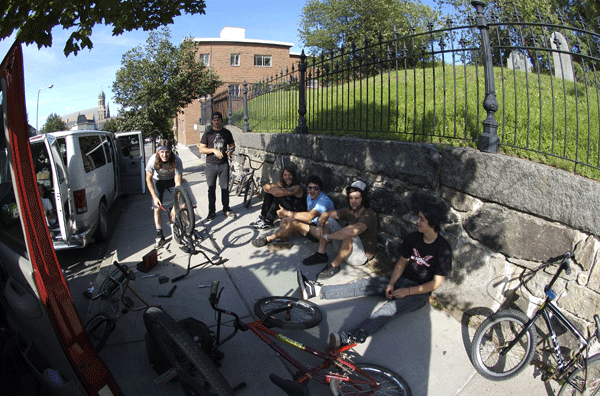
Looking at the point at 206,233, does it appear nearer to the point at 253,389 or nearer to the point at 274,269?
the point at 274,269

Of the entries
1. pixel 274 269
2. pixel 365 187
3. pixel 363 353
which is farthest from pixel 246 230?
pixel 363 353

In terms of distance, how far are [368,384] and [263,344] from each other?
1.06 m

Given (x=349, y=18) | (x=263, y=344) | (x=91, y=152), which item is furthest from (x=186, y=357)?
(x=349, y=18)

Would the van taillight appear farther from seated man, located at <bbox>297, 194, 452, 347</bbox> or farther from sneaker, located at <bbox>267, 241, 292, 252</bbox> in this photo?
seated man, located at <bbox>297, 194, 452, 347</bbox>

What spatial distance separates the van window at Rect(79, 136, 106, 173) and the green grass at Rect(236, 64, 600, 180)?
3.47 m

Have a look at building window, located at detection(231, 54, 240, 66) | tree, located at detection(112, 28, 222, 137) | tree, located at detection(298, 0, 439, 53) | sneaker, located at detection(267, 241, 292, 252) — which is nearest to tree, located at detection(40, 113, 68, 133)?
building window, located at detection(231, 54, 240, 66)

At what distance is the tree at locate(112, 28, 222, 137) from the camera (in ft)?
37.6

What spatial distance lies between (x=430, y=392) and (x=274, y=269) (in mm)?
2491

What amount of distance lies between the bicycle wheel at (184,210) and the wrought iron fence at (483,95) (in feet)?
7.65

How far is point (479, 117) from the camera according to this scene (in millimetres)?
Result: 4871

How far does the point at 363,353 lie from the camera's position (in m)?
3.23

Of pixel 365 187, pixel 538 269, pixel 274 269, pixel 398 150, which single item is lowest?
pixel 274 269

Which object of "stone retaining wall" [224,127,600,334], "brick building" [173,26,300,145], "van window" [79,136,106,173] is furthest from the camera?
"brick building" [173,26,300,145]

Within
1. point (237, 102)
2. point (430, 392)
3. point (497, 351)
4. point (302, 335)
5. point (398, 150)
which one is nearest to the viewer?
point (430, 392)
